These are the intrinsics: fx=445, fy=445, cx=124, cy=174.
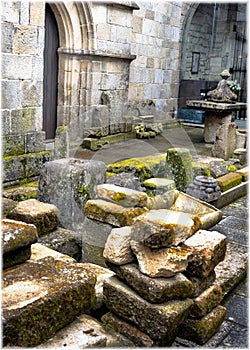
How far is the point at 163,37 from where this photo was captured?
455 inches

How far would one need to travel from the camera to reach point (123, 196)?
3.33 metres

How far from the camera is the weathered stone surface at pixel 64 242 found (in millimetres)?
3197

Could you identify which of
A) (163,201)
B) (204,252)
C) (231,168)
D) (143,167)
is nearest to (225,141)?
(231,168)

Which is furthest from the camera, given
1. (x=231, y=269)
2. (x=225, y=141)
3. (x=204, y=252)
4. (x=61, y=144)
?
(x=225, y=141)

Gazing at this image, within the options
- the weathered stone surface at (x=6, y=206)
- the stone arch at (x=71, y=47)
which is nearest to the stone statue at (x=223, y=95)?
the stone arch at (x=71, y=47)

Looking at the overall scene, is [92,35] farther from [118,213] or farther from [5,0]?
[118,213]

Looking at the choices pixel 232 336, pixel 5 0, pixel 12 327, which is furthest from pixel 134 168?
pixel 12 327

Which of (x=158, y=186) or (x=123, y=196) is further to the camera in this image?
(x=158, y=186)

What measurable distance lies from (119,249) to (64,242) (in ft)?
2.98

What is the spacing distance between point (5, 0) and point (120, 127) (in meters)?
4.52

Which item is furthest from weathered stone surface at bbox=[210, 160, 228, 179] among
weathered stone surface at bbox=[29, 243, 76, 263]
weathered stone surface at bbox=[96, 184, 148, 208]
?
weathered stone surface at bbox=[29, 243, 76, 263]

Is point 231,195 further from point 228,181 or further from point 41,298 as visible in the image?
point 41,298

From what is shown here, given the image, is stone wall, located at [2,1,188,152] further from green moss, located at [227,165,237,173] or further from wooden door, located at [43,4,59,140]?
green moss, located at [227,165,237,173]

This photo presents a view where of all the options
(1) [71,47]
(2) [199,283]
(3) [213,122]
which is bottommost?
(2) [199,283]
